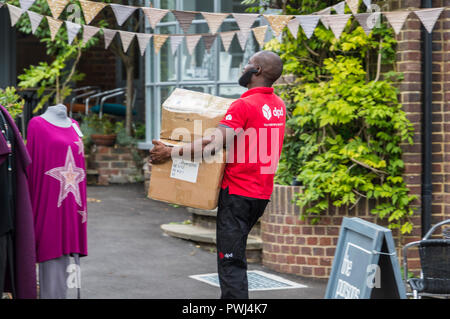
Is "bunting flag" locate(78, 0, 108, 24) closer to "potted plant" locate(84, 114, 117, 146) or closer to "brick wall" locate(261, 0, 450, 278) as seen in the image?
"brick wall" locate(261, 0, 450, 278)

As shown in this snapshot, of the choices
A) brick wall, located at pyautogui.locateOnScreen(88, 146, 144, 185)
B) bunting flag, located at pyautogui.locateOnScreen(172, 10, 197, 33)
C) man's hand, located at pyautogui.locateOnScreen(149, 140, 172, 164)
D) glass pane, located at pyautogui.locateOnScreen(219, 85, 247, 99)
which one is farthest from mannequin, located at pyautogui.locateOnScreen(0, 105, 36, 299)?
brick wall, located at pyautogui.locateOnScreen(88, 146, 144, 185)

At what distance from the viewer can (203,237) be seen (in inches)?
308

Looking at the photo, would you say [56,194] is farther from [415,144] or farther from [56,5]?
[415,144]

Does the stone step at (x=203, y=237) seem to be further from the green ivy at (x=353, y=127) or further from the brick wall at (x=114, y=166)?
the brick wall at (x=114, y=166)

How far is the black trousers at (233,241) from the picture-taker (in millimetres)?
4500

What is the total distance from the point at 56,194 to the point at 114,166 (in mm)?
7099

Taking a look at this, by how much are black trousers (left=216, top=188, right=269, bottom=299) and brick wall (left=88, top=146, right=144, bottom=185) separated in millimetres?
7552

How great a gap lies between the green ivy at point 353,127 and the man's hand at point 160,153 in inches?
93.3

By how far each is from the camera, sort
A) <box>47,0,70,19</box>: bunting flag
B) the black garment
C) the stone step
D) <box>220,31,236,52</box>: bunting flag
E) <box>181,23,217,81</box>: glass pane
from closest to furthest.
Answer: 1. the black garment
2. <box>47,0,70,19</box>: bunting flag
3. <box>220,31,236,52</box>: bunting flag
4. the stone step
5. <box>181,23,217,81</box>: glass pane

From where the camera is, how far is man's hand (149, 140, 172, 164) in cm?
468

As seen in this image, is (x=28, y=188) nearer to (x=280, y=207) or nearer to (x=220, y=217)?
(x=220, y=217)
